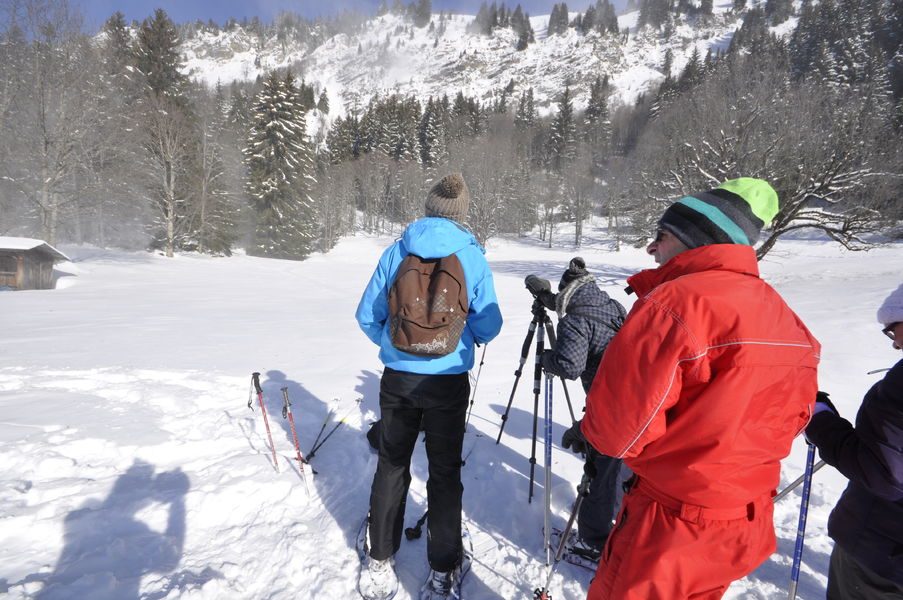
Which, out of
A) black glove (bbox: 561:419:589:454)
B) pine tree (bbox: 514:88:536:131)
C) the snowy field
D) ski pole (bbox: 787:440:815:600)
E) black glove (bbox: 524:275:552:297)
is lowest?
the snowy field

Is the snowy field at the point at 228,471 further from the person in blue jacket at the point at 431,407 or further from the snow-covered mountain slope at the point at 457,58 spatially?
the snow-covered mountain slope at the point at 457,58

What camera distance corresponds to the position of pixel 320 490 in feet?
10.1

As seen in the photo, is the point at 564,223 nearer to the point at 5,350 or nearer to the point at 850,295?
the point at 850,295

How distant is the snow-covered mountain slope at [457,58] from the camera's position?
283 feet

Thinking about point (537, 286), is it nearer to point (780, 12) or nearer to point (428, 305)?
point (428, 305)

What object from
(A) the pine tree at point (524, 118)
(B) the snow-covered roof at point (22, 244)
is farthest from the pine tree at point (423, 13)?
(B) the snow-covered roof at point (22, 244)

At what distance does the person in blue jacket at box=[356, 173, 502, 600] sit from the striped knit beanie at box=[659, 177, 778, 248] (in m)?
1.08

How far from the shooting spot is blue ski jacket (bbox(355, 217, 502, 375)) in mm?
2125

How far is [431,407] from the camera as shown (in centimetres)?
215

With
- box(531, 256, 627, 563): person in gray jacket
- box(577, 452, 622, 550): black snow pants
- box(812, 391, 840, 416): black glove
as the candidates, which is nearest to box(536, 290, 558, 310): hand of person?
box(531, 256, 627, 563): person in gray jacket

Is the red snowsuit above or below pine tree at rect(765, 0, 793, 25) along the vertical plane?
below

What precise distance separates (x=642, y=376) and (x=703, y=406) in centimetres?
21

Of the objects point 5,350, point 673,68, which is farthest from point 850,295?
point 673,68

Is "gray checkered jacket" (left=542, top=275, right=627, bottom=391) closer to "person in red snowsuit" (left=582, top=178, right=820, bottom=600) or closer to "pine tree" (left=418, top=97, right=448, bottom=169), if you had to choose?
"person in red snowsuit" (left=582, top=178, right=820, bottom=600)
